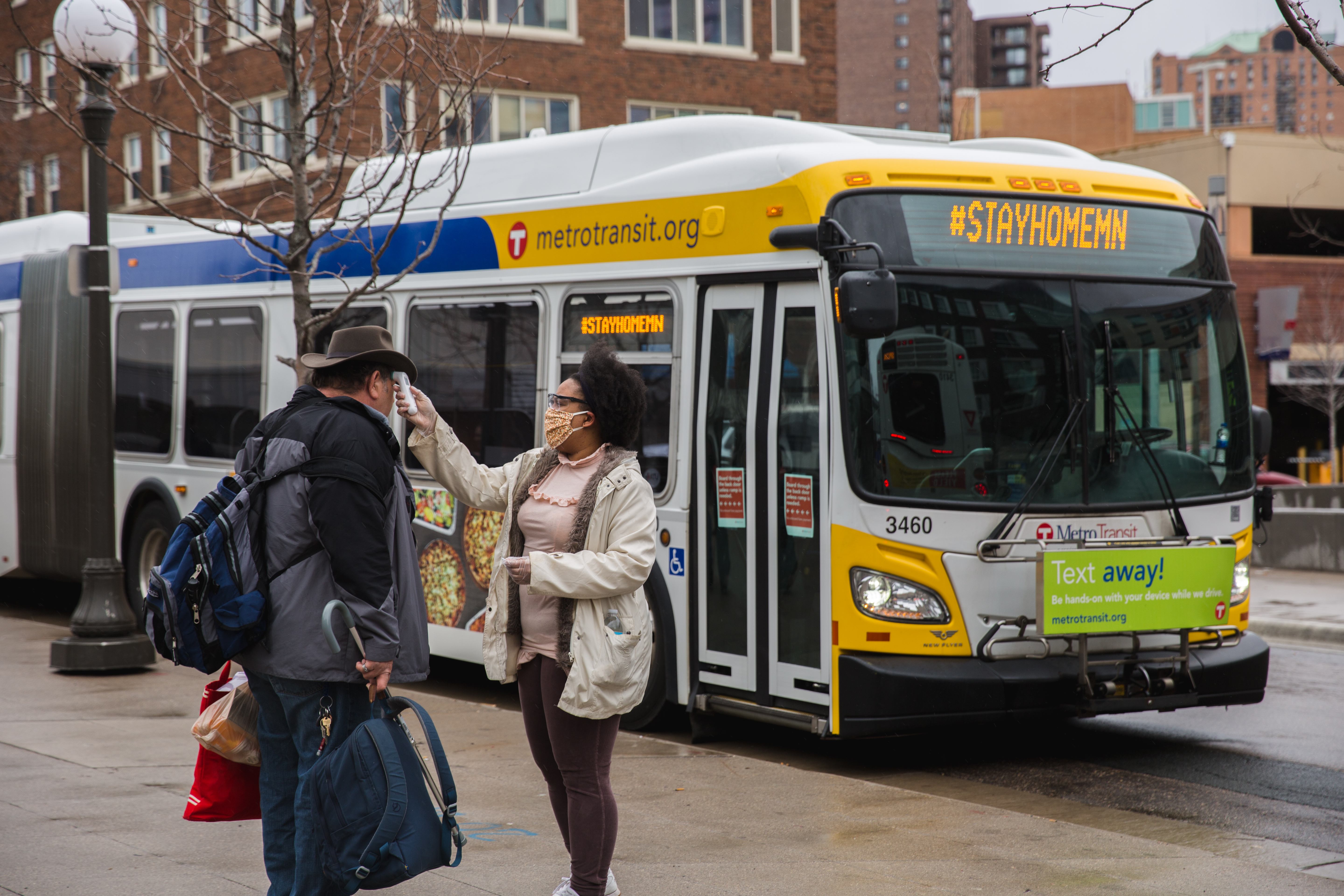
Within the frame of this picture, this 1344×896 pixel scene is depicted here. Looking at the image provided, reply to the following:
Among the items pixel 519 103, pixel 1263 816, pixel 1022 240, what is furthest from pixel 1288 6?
pixel 519 103

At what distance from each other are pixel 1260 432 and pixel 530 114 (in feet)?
76.6

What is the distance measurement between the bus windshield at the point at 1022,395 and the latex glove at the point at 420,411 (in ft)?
9.43

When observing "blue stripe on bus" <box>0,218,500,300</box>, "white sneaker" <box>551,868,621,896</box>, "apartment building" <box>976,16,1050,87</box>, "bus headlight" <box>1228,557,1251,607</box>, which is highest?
"apartment building" <box>976,16,1050,87</box>

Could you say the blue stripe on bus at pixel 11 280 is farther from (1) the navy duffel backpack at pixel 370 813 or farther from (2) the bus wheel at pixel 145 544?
(1) the navy duffel backpack at pixel 370 813

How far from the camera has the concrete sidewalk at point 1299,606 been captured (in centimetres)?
1303

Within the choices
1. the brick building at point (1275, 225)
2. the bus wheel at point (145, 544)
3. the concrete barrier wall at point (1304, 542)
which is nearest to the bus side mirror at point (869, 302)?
the bus wheel at point (145, 544)

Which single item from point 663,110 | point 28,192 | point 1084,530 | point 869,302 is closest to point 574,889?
point 869,302

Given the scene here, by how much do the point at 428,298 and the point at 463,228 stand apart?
1.71 feet

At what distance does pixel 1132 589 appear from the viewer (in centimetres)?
716

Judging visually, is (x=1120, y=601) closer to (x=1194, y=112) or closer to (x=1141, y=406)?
(x=1141, y=406)

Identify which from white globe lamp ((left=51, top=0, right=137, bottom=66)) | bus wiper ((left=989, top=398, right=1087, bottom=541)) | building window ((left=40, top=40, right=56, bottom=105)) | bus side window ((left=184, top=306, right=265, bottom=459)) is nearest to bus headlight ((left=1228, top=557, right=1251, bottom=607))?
bus wiper ((left=989, top=398, right=1087, bottom=541))

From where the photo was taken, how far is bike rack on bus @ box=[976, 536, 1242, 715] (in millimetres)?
7172

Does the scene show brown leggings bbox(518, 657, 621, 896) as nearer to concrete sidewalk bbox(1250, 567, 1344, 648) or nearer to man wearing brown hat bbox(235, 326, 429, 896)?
man wearing brown hat bbox(235, 326, 429, 896)

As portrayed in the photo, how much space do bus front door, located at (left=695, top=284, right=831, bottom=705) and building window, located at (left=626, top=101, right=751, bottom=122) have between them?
23.8 meters
